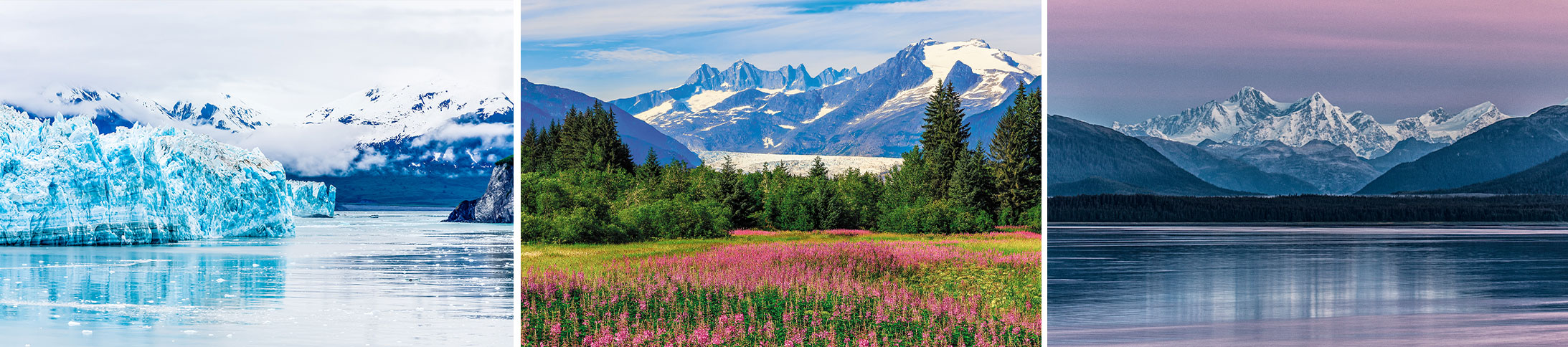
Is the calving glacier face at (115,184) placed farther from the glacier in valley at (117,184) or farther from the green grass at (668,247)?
the green grass at (668,247)

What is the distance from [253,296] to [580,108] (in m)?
11.4

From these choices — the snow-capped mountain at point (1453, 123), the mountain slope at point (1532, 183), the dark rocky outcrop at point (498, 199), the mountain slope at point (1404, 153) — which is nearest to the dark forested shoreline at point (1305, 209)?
the mountain slope at point (1532, 183)

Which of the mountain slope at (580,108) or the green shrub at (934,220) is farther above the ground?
the mountain slope at (580,108)

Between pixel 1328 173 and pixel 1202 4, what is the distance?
1471 inches

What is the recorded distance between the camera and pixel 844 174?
10.1 metres

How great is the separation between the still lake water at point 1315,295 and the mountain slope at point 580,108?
13.0 ft

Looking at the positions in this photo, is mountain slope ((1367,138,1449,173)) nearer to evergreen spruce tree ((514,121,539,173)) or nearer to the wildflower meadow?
the wildflower meadow

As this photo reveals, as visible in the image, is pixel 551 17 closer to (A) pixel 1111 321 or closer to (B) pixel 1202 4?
(A) pixel 1111 321

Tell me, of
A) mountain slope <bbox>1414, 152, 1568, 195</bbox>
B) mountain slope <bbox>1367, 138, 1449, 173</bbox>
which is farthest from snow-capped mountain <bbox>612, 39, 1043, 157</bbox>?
mountain slope <bbox>1414, 152, 1568, 195</bbox>

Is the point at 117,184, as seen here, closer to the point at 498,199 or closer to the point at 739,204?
the point at 739,204

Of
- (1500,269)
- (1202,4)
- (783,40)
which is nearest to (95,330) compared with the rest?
(783,40)

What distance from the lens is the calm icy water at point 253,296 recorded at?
13180 millimetres

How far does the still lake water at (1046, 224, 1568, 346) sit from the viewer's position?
10258 millimetres

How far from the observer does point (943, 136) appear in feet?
32.3
